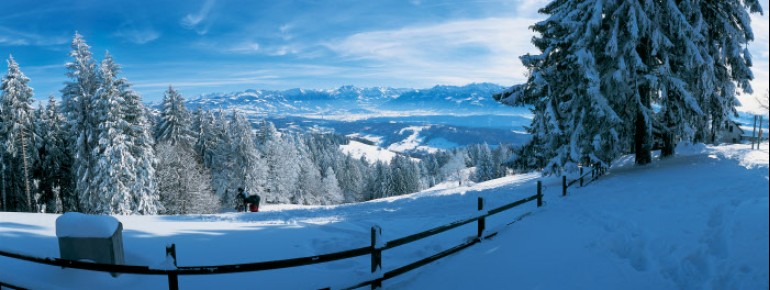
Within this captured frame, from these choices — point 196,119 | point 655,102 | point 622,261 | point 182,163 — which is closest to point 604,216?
point 622,261

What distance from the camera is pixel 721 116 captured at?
18391 millimetres

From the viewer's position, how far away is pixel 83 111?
97.5ft

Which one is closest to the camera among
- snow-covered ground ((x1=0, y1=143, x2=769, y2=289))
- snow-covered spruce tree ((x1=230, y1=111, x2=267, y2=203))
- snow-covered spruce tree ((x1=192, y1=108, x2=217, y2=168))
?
snow-covered ground ((x1=0, y1=143, x2=769, y2=289))

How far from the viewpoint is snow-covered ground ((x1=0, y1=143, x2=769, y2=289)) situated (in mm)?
5980

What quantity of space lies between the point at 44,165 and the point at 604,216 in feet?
154

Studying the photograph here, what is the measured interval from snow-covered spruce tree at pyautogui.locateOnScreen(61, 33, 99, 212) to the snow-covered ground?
18.1 metres

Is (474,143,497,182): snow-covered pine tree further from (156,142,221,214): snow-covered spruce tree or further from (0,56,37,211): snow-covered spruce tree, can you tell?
(0,56,37,211): snow-covered spruce tree

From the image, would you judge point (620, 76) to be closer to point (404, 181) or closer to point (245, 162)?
point (245, 162)

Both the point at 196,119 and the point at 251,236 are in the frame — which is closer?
the point at 251,236

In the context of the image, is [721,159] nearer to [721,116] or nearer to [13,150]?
[721,116]

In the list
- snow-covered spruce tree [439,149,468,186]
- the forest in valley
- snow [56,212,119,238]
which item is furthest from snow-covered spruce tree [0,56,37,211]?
snow-covered spruce tree [439,149,468,186]

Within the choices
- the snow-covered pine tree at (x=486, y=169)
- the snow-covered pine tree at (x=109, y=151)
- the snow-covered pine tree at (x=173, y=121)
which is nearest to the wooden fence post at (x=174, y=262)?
the snow-covered pine tree at (x=109, y=151)

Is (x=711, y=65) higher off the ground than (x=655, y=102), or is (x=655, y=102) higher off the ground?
(x=711, y=65)

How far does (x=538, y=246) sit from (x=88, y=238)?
869 centimetres
